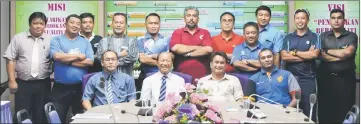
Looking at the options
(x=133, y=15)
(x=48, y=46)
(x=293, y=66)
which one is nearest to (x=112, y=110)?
(x=48, y=46)

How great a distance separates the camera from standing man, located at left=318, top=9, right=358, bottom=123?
5570mm

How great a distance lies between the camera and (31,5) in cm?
670

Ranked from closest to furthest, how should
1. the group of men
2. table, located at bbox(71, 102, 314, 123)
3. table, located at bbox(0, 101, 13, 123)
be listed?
table, located at bbox(71, 102, 314, 123) < table, located at bbox(0, 101, 13, 123) < the group of men

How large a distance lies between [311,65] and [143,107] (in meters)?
2.41

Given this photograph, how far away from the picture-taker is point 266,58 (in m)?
5.00

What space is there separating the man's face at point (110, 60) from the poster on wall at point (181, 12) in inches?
76.1

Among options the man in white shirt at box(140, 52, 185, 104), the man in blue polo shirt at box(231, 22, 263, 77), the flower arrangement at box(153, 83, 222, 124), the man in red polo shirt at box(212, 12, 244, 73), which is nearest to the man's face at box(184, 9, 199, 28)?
the man in red polo shirt at box(212, 12, 244, 73)

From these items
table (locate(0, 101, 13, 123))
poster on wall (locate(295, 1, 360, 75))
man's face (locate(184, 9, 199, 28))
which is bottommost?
table (locate(0, 101, 13, 123))

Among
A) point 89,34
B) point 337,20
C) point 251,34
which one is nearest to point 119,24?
point 89,34

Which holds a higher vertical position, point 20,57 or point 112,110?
point 20,57

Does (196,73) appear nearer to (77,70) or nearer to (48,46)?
(77,70)

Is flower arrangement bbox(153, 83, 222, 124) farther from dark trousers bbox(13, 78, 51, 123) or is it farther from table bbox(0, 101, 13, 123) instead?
dark trousers bbox(13, 78, 51, 123)

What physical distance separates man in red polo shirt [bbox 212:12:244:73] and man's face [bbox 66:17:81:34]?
5.11ft

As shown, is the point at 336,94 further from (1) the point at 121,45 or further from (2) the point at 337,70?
(1) the point at 121,45
